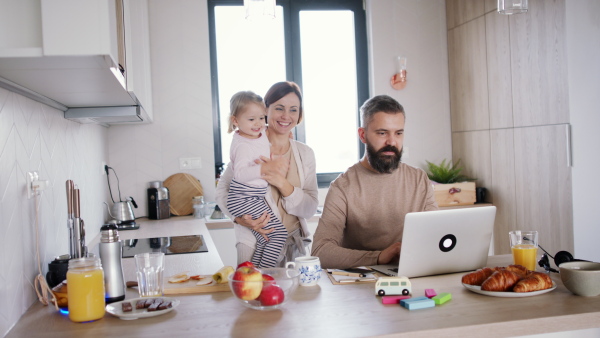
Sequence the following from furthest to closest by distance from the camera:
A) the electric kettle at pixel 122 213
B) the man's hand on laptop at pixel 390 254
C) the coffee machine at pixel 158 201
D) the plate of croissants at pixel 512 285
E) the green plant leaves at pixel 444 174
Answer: the green plant leaves at pixel 444 174
the coffee machine at pixel 158 201
the electric kettle at pixel 122 213
the man's hand on laptop at pixel 390 254
the plate of croissants at pixel 512 285

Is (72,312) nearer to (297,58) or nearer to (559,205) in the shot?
(559,205)

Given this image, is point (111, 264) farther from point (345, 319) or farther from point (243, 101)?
point (243, 101)

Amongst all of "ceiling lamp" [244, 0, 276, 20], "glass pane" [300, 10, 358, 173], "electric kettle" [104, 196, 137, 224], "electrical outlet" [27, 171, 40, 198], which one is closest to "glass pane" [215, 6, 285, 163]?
"glass pane" [300, 10, 358, 173]

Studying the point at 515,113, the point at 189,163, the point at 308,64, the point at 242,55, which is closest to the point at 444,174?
the point at 515,113

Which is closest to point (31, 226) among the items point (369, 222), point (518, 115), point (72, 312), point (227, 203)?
point (72, 312)

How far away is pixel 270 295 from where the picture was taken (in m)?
1.46

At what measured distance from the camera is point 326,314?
143 centimetres

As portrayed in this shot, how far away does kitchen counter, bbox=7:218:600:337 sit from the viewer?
4.30 ft

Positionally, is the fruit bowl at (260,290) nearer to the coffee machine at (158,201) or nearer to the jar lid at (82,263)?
the jar lid at (82,263)

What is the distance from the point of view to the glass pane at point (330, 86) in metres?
4.45

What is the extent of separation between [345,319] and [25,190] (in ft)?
3.32

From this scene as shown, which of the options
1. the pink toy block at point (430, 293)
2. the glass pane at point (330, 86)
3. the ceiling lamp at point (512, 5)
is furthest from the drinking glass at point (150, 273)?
the glass pane at point (330, 86)

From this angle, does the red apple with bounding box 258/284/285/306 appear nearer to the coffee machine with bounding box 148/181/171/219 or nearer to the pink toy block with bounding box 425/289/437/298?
the pink toy block with bounding box 425/289/437/298

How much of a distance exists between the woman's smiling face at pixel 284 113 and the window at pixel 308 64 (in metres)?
1.78
